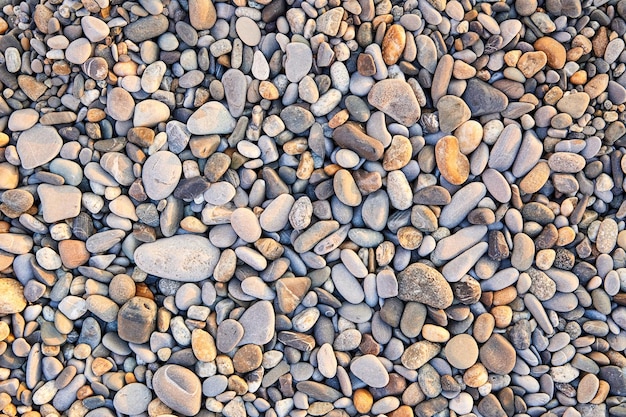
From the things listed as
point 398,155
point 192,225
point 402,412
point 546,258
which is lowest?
point 402,412

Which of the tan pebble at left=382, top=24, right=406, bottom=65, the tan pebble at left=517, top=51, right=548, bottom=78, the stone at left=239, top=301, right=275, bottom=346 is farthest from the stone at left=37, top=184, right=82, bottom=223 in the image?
the tan pebble at left=517, top=51, right=548, bottom=78

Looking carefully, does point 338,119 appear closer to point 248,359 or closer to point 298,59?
point 298,59

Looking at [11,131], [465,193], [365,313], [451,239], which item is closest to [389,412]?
[365,313]

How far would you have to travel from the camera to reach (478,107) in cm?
137

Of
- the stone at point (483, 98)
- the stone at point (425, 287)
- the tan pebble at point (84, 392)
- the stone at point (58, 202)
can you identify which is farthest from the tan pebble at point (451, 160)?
the tan pebble at point (84, 392)

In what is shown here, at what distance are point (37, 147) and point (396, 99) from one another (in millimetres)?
924

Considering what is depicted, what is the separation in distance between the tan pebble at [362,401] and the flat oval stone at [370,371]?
1.2 inches

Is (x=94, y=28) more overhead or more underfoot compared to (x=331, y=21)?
more underfoot

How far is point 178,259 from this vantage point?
1343 millimetres

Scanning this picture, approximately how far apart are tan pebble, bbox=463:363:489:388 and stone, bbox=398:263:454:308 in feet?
0.56

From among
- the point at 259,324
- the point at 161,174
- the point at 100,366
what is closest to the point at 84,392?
the point at 100,366

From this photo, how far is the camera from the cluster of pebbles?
1316 mm

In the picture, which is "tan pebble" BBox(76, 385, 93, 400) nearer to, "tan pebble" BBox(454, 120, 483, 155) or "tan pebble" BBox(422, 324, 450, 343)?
"tan pebble" BBox(422, 324, 450, 343)

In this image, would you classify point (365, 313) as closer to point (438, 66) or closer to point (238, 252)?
point (238, 252)
